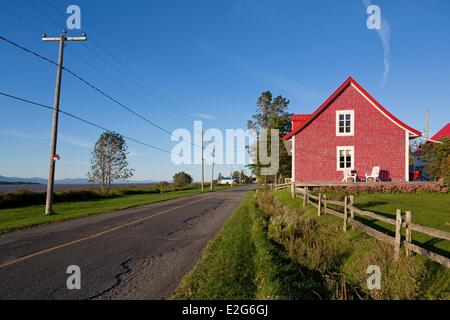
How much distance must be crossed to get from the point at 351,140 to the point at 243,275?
63.0ft

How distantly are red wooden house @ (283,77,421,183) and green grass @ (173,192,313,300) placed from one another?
15.1 metres

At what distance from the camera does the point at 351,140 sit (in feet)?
73.0

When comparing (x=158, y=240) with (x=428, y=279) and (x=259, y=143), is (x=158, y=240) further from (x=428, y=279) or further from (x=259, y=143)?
(x=259, y=143)

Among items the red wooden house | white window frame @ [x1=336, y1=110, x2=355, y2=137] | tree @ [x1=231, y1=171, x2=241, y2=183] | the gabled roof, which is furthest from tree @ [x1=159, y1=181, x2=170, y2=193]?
tree @ [x1=231, y1=171, x2=241, y2=183]

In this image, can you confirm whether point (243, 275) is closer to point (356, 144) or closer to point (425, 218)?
point (425, 218)

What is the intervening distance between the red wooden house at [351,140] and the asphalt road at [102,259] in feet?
44.7

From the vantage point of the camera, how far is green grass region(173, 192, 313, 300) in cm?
483

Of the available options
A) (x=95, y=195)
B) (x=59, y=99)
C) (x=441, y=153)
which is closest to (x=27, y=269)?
(x=59, y=99)

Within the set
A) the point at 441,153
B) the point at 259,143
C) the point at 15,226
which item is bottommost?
the point at 15,226

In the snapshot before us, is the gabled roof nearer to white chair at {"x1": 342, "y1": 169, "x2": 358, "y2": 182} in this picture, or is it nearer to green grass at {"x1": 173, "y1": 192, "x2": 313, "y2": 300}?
white chair at {"x1": 342, "y1": 169, "x2": 358, "y2": 182}

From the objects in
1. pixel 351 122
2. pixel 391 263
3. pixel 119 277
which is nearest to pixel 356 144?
pixel 351 122

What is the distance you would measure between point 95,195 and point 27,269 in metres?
29.1

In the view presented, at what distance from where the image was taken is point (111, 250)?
7828mm

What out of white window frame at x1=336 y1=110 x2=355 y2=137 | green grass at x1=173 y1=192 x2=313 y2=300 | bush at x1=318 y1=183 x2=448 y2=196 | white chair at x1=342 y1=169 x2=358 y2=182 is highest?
white window frame at x1=336 y1=110 x2=355 y2=137
